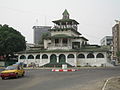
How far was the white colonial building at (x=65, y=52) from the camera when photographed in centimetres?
5328

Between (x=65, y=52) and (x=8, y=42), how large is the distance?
673 inches

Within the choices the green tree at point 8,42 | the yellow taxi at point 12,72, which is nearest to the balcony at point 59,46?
the green tree at point 8,42

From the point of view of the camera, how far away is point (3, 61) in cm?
6253

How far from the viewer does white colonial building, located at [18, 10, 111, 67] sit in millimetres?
A: 53281

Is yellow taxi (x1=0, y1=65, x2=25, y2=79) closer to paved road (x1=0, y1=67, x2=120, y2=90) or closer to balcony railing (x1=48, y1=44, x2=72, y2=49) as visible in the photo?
paved road (x1=0, y1=67, x2=120, y2=90)

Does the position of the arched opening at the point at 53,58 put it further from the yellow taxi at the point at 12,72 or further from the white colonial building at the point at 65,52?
the yellow taxi at the point at 12,72

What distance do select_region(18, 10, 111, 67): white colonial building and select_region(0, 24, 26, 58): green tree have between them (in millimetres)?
4310

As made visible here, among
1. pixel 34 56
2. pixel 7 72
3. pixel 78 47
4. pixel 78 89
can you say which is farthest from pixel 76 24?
pixel 78 89

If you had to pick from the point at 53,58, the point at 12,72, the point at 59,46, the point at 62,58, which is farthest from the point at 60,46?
the point at 12,72

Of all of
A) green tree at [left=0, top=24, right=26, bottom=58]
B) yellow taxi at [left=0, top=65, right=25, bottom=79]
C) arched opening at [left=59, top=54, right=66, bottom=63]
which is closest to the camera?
yellow taxi at [left=0, top=65, right=25, bottom=79]

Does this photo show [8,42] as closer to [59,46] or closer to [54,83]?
[59,46]

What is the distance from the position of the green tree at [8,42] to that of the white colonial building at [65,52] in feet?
14.1

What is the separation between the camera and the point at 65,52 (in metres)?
54.3

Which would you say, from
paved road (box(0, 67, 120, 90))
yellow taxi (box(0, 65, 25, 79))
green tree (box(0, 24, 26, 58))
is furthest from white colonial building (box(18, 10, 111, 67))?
paved road (box(0, 67, 120, 90))
